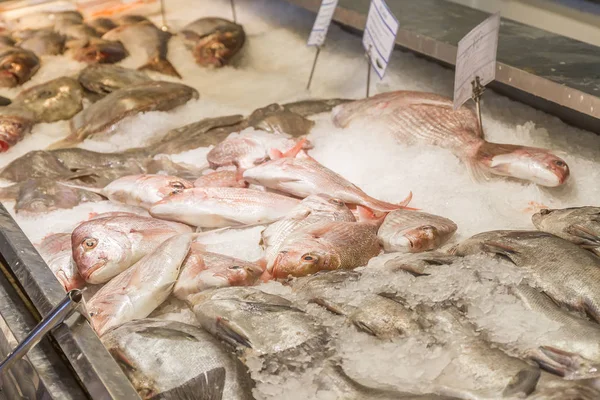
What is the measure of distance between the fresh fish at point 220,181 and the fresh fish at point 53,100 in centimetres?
157

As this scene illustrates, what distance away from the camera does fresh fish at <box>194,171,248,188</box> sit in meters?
2.91

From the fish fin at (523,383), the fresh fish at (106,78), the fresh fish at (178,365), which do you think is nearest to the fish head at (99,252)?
the fresh fish at (178,365)

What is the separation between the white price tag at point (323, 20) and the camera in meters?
3.73

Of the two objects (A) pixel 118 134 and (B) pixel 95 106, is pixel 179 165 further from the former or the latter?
(B) pixel 95 106

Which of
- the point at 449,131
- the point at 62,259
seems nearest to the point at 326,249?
the point at 62,259

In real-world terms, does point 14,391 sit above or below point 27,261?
below

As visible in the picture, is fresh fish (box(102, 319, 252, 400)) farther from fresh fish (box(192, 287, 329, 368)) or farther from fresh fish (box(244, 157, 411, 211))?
fresh fish (box(244, 157, 411, 211))

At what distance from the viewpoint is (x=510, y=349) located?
168 centimetres

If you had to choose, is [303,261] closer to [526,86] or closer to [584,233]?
[584,233]

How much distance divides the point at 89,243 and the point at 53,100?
209cm

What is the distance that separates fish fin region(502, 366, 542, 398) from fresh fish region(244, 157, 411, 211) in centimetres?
120

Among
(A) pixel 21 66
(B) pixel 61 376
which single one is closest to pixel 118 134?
(A) pixel 21 66

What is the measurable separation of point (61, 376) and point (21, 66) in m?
3.60

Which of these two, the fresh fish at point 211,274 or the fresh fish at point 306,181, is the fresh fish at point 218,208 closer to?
the fresh fish at point 306,181
